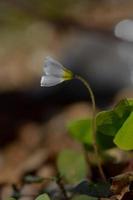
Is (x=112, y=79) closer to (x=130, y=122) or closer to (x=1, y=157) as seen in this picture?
(x=1, y=157)

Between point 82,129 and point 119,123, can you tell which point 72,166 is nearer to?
point 82,129

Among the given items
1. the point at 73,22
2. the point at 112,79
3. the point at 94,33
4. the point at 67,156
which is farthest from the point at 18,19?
the point at 67,156

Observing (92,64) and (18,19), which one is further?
(18,19)

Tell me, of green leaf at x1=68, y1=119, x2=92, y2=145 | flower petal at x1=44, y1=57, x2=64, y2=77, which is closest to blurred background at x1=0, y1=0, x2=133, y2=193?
green leaf at x1=68, y1=119, x2=92, y2=145

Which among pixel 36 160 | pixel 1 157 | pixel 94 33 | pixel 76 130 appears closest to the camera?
pixel 76 130

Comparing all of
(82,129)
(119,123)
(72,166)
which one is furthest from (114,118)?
(72,166)

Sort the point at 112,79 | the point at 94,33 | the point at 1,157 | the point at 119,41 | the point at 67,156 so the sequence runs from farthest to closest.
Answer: the point at 94,33, the point at 119,41, the point at 112,79, the point at 1,157, the point at 67,156
